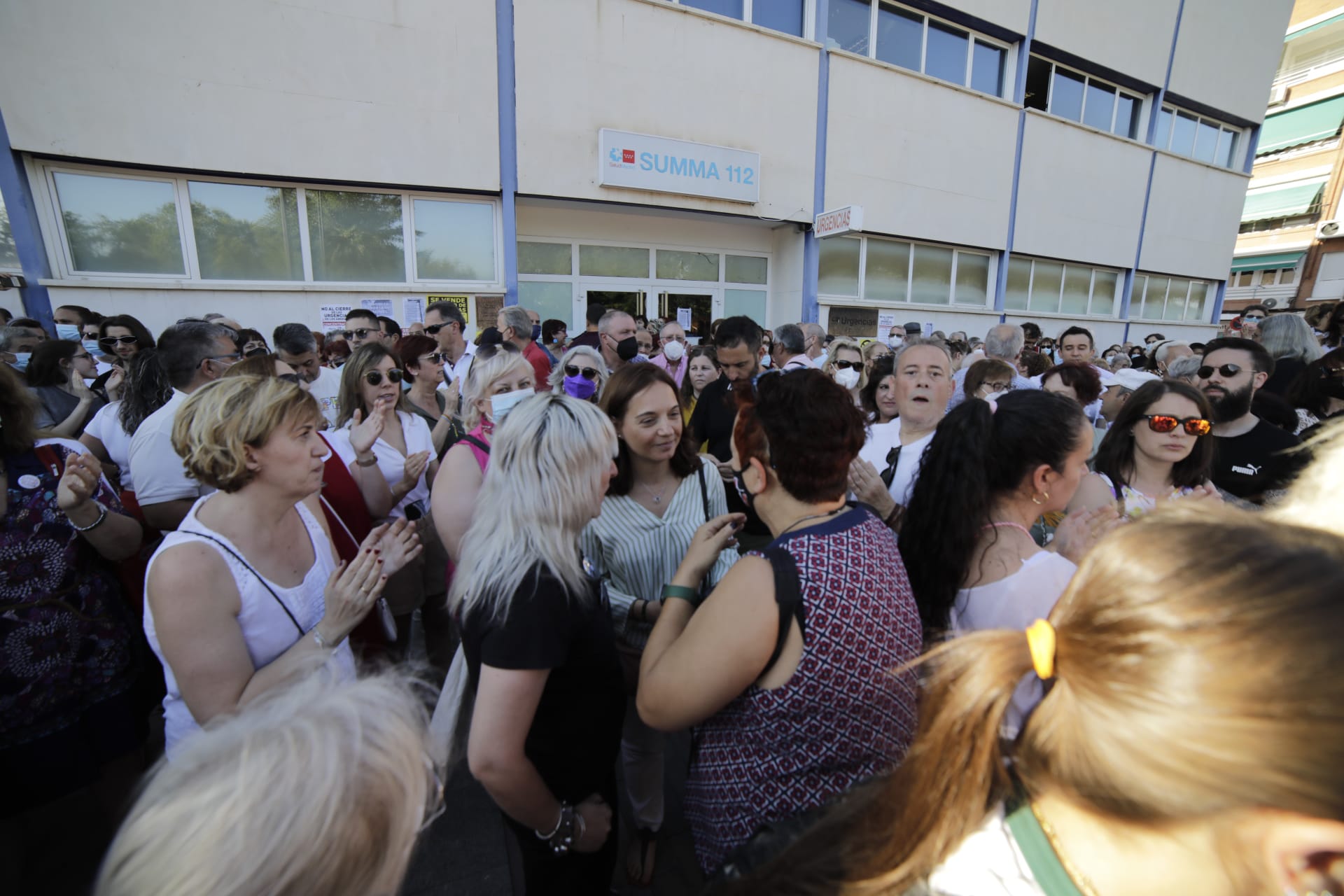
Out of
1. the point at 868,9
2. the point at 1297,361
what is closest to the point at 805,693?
the point at 1297,361

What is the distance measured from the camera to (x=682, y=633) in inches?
51.8

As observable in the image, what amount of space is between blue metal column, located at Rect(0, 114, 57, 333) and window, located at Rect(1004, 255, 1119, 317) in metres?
17.1

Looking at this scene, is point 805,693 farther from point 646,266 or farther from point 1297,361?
point 646,266

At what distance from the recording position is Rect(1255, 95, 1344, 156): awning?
23656 mm

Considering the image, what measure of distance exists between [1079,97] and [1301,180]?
74.2ft

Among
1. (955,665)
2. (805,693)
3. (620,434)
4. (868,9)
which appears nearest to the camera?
(955,665)

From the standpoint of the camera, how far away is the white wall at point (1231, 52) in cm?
1407

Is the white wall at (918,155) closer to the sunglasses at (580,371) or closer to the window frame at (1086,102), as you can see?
the window frame at (1086,102)

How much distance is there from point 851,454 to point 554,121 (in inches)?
351

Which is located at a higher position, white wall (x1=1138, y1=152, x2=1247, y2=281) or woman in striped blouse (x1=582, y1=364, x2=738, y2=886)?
white wall (x1=1138, y1=152, x2=1247, y2=281)

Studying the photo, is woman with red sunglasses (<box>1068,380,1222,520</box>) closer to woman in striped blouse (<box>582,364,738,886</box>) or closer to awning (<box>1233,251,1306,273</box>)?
woman in striped blouse (<box>582,364,738,886</box>)

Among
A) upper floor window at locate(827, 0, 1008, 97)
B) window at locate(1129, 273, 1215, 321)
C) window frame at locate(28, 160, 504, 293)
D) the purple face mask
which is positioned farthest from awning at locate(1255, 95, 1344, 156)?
the purple face mask

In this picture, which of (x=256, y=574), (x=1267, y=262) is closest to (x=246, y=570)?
(x=256, y=574)

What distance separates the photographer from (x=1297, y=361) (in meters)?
4.09
